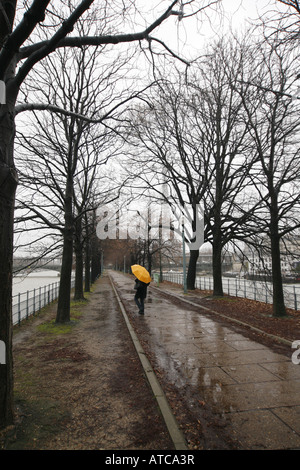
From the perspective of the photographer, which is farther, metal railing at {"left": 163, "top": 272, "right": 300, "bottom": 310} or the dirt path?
metal railing at {"left": 163, "top": 272, "right": 300, "bottom": 310}

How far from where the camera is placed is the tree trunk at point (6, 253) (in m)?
3.33

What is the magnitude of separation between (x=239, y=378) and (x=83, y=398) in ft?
8.35

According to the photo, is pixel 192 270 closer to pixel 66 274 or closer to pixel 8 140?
pixel 66 274

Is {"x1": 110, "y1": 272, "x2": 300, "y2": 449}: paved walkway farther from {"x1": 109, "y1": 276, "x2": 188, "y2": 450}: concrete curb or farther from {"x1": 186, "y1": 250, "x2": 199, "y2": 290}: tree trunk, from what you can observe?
{"x1": 186, "y1": 250, "x2": 199, "y2": 290}: tree trunk

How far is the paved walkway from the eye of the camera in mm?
3203

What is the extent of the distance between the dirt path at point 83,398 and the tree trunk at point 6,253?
14.6 inches

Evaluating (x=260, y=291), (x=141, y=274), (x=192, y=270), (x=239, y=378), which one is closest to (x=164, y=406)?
(x=239, y=378)

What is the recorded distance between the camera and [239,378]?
185 inches

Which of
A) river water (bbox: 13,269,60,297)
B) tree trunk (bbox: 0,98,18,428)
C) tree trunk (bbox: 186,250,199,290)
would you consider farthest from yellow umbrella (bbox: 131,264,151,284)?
tree trunk (bbox: 186,250,199,290)

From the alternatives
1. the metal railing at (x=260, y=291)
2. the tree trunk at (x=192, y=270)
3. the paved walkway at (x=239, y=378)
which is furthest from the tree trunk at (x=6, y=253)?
the tree trunk at (x=192, y=270)

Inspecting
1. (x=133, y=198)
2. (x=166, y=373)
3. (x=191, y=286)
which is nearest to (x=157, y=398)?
(x=166, y=373)

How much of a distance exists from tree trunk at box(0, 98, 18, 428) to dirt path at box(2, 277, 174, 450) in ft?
1.21

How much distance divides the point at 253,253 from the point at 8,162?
51.3ft
